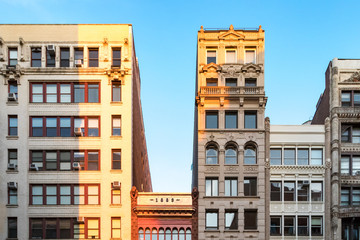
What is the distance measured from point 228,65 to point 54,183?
2067cm

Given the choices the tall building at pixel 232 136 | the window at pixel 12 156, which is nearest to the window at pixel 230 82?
the tall building at pixel 232 136

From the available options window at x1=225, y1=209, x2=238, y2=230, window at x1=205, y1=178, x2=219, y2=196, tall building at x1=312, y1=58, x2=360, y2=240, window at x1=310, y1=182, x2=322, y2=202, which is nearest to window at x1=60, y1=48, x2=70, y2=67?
window at x1=205, y1=178, x2=219, y2=196

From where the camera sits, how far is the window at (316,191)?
41812mm

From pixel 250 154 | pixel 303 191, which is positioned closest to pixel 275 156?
pixel 250 154

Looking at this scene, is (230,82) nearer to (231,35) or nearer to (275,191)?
(231,35)

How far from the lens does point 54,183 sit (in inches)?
1639

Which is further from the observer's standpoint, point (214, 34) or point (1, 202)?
point (214, 34)

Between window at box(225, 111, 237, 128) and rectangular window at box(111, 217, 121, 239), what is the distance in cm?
1393

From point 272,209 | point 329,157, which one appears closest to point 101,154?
point 272,209

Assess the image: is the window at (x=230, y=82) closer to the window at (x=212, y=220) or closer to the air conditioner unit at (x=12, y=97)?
the window at (x=212, y=220)

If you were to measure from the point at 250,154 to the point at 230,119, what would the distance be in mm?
3966

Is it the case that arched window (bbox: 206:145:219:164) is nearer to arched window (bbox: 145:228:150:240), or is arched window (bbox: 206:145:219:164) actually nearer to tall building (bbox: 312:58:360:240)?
arched window (bbox: 145:228:150:240)

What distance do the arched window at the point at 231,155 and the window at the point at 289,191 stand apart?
218 inches

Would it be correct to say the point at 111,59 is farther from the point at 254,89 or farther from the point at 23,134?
the point at 254,89
